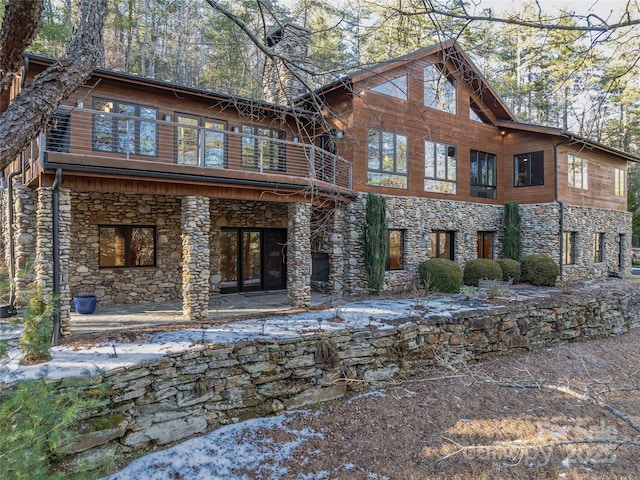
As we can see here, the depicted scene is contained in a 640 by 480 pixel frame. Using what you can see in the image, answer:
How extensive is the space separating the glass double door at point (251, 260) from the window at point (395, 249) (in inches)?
140

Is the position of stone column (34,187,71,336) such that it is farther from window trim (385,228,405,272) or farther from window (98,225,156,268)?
window trim (385,228,405,272)

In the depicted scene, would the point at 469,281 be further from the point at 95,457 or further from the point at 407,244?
the point at 95,457

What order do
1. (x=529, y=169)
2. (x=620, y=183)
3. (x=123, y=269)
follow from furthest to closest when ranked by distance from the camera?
(x=620, y=183)
(x=529, y=169)
(x=123, y=269)

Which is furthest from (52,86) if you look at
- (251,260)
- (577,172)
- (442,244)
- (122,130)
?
(577,172)

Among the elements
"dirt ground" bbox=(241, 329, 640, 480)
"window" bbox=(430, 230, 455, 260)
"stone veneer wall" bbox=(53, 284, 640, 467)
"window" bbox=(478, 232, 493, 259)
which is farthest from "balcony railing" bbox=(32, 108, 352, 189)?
"window" bbox=(478, 232, 493, 259)

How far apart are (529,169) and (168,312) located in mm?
14506

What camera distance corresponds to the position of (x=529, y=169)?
1529 cm

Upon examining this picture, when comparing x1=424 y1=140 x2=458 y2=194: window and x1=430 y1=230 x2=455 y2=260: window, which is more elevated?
x1=424 y1=140 x2=458 y2=194: window

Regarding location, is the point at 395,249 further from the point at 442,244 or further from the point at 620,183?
the point at 620,183

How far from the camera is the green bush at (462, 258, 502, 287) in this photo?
12.8 meters

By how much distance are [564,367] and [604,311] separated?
162 inches

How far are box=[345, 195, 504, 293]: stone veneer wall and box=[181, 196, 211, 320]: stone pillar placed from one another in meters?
4.99

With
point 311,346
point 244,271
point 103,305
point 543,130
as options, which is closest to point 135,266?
point 103,305

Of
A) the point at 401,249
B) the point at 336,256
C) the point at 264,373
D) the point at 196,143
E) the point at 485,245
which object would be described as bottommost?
the point at 264,373
